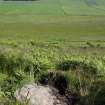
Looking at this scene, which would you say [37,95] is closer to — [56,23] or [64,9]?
[56,23]

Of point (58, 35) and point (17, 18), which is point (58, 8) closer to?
point (17, 18)

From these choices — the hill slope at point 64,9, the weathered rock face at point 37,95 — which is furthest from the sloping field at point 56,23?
the weathered rock face at point 37,95

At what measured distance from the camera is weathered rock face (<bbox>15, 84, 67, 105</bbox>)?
6757mm

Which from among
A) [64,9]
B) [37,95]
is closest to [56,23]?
[64,9]

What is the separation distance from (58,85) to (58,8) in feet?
269

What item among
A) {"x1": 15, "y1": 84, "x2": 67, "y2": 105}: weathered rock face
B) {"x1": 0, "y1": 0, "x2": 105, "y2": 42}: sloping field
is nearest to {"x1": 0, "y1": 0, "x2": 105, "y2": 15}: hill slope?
{"x1": 0, "y1": 0, "x2": 105, "y2": 42}: sloping field

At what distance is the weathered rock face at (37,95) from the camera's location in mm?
6757

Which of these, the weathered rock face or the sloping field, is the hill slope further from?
the weathered rock face

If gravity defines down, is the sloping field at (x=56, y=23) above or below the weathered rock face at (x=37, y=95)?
below

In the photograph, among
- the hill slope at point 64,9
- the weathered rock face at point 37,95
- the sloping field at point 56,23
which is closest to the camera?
the weathered rock face at point 37,95

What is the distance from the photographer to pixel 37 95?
7043 mm

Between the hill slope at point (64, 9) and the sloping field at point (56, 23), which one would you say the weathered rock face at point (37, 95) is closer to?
the sloping field at point (56, 23)

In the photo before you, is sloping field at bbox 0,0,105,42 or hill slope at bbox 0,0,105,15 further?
hill slope at bbox 0,0,105,15

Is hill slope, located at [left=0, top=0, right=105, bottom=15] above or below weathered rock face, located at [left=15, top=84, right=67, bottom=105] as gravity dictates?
below
